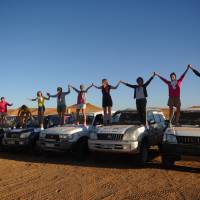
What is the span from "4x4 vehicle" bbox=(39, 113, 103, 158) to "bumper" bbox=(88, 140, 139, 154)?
28.6 inches

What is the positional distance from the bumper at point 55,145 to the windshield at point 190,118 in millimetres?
3787

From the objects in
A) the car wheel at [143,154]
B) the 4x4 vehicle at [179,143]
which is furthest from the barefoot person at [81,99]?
the 4x4 vehicle at [179,143]

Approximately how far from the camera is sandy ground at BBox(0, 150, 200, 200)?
6.84 metres

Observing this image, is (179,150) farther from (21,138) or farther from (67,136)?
(21,138)

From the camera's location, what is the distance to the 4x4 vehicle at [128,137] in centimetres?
965

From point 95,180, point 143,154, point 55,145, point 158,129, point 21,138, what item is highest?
point 158,129

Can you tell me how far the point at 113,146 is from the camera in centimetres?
983

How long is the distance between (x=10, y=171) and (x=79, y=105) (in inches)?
175

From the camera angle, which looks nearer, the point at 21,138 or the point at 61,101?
the point at 21,138

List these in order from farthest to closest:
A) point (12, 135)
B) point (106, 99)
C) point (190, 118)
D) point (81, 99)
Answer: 1. point (81, 99)
2. point (12, 135)
3. point (106, 99)
4. point (190, 118)

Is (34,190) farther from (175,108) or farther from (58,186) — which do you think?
(175,108)

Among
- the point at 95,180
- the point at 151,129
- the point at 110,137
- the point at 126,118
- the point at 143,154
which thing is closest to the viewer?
the point at 95,180

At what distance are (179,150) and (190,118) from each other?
190cm

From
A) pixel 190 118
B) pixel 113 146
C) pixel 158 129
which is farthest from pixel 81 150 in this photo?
pixel 190 118
